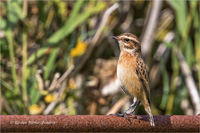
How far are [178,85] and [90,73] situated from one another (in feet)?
4.13

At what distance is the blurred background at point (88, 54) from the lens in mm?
4672

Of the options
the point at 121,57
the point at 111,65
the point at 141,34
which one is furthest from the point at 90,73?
the point at 121,57

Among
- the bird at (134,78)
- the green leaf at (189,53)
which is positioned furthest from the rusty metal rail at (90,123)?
the green leaf at (189,53)

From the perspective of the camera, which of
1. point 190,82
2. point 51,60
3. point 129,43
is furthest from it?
point 190,82

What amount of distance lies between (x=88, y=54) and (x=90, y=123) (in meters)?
3.00

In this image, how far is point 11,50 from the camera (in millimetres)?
4605

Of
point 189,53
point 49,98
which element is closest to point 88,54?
point 49,98

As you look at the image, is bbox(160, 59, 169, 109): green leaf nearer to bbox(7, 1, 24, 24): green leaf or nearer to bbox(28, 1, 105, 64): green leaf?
bbox(28, 1, 105, 64): green leaf

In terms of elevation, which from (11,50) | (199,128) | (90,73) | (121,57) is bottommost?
(90,73)

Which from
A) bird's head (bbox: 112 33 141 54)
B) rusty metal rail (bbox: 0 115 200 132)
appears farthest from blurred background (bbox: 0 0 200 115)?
rusty metal rail (bbox: 0 115 200 132)

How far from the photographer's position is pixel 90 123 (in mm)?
2113

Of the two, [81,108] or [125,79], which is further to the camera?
[81,108]

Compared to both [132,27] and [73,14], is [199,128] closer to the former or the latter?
[73,14]

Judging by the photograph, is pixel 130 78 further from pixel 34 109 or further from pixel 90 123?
pixel 90 123
